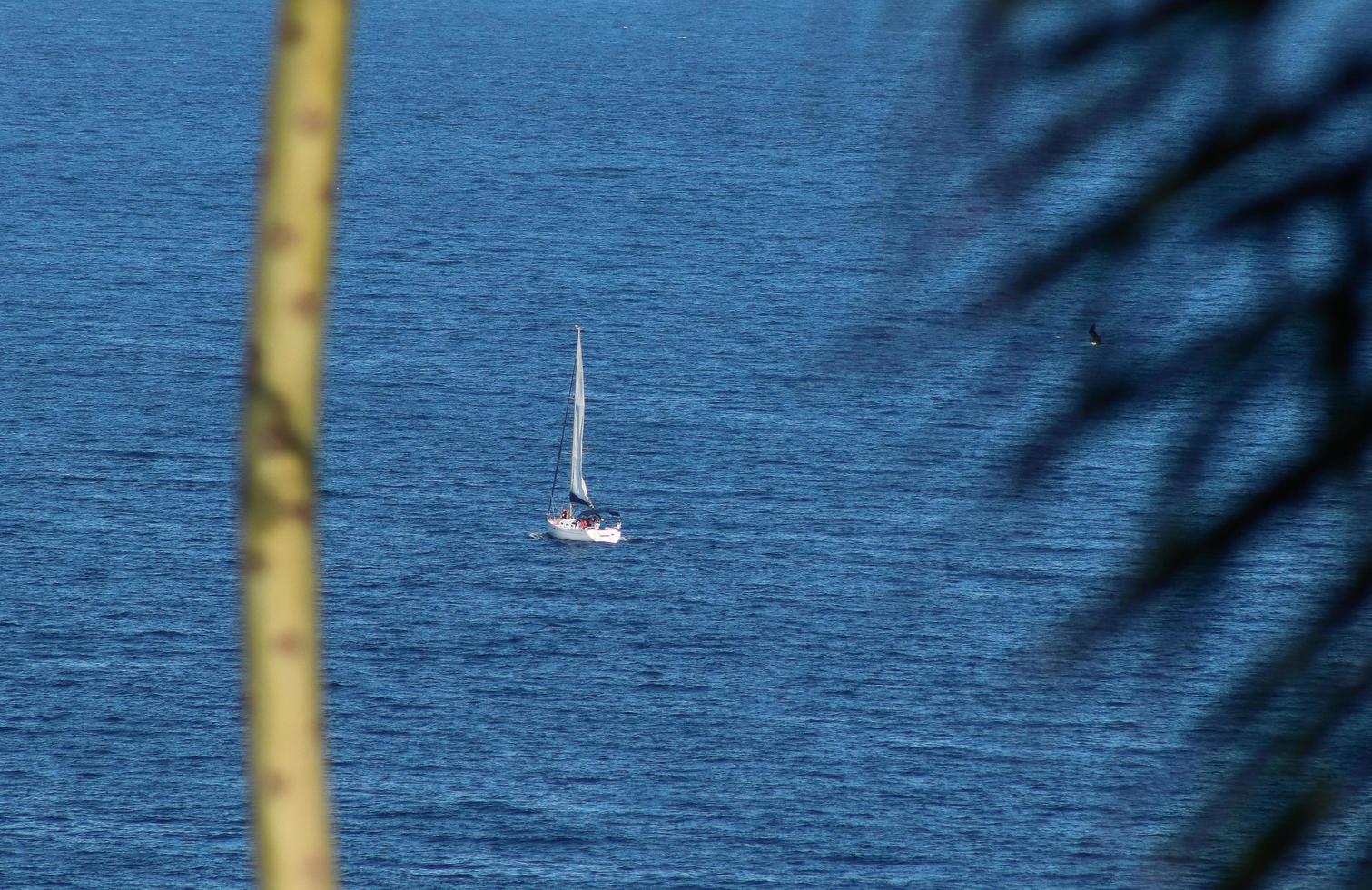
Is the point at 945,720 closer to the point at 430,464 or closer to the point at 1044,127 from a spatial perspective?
the point at 430,464

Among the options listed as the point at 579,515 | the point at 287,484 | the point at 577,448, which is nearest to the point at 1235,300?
the point at 287,484

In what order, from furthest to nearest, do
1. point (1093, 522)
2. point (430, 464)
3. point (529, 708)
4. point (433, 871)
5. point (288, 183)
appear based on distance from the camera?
1. point (430, 464)
2. point (1093, 522)
3. point (529, 708)
4. point (433, 871)
5. point (288, 183)

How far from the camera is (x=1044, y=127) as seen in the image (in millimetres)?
2539

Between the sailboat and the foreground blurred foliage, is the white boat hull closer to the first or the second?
the sailboat

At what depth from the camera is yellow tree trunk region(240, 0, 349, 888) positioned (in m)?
2.78

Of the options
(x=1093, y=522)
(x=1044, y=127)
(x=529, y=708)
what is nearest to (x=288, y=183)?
(x=1044, y=127)

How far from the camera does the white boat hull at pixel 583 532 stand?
130m

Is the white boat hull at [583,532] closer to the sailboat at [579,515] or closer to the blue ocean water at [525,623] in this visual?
the sailboat at [579,515]

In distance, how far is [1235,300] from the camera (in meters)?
2.57

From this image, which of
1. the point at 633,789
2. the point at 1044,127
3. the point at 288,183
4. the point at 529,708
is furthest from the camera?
the point at 529,708

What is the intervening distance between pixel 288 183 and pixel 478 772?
104m

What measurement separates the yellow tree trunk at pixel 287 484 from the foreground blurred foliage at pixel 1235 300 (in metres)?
0.96

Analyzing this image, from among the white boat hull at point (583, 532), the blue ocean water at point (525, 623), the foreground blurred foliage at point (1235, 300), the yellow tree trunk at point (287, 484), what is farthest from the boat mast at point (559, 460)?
the foreground blurred foliage at point (1235, 300)

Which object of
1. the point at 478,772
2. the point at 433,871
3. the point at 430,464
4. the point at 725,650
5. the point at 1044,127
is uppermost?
the point at 430,464
